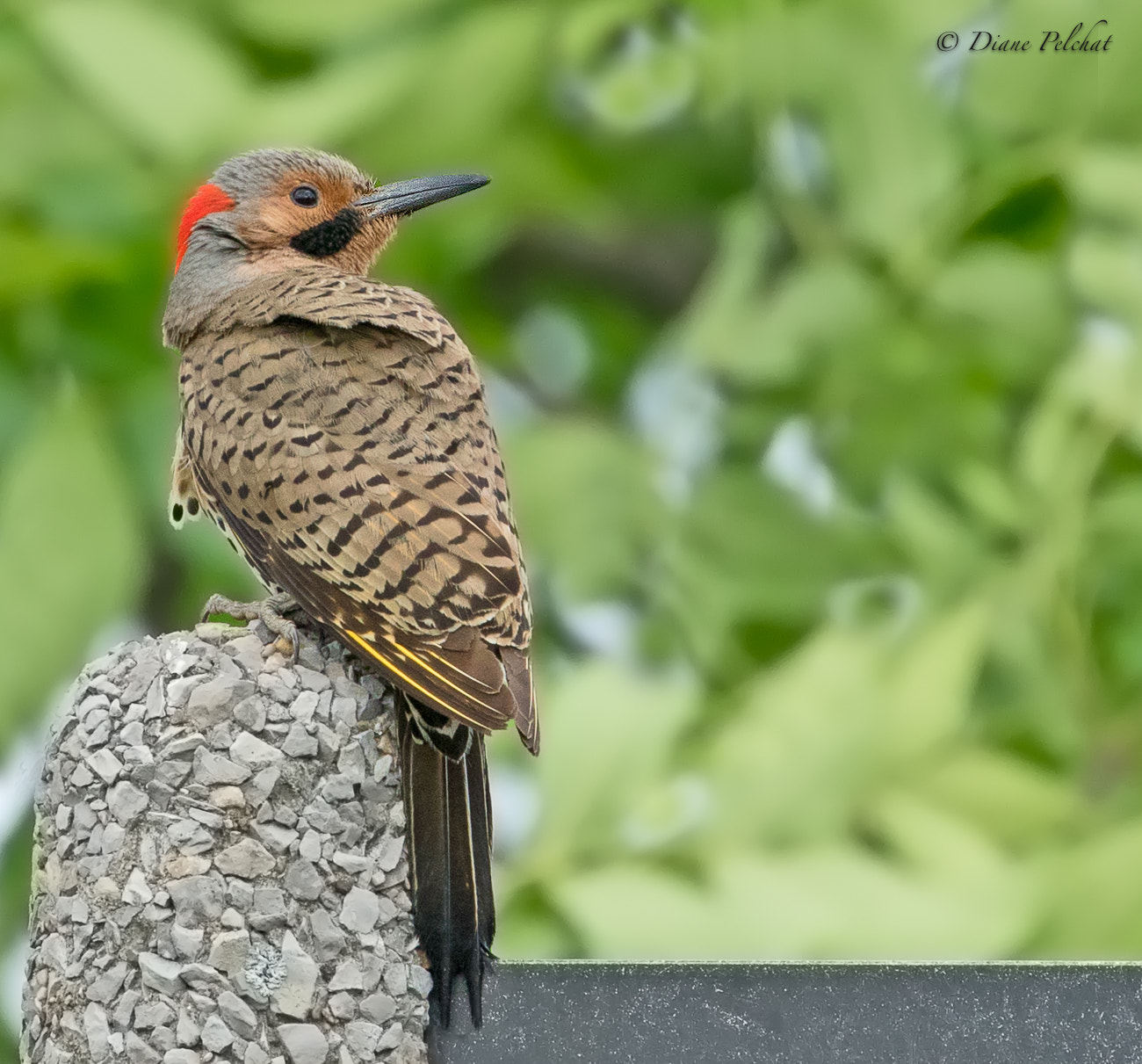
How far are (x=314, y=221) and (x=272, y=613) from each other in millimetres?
454

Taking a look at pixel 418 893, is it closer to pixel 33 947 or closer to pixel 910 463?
pixel 33 947

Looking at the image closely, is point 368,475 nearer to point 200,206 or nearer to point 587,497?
point 200,206

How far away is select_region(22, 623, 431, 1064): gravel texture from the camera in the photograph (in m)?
1.07

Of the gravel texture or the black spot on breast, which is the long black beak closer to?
the black spot on breast

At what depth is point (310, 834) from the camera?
1.08 meters

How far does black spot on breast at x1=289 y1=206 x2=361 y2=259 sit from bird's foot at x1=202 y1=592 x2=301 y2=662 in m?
0.39

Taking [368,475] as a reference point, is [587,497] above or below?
→ above

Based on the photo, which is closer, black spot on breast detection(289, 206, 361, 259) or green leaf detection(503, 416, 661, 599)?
black spot on breast detection(289, 206, 361, 259)

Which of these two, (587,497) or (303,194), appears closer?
(303,194)

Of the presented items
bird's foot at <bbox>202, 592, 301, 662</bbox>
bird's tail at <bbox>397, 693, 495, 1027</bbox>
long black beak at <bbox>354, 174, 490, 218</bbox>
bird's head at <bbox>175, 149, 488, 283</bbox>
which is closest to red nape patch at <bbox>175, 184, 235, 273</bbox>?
bird's head at <bbox>175, 149, 488, 283</bbox>

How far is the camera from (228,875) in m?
1.08

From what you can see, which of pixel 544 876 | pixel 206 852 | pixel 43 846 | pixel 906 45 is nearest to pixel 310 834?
pixel 206 852

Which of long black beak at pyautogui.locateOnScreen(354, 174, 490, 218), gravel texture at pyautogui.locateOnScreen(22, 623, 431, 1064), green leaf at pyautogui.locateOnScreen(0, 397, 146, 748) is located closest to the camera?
gravel texture at pyautogui.locateOnScreen(22, 623, 431, 1064)

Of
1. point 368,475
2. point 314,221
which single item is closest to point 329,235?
point 314,221
